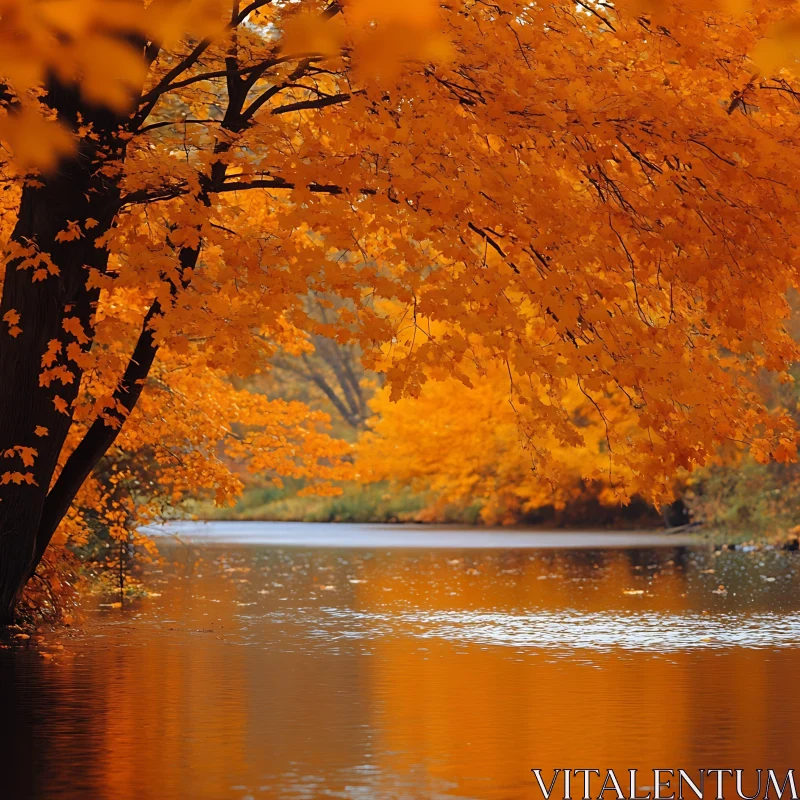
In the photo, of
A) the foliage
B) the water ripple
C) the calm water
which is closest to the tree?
the calm water

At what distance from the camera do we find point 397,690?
13.3 metres

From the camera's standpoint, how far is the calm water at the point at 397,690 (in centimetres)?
951

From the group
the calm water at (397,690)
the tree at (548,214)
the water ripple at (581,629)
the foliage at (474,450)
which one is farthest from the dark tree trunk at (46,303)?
the foliage at (474,450)

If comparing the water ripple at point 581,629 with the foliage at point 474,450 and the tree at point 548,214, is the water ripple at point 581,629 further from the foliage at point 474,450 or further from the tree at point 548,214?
the foliage at point 474,450

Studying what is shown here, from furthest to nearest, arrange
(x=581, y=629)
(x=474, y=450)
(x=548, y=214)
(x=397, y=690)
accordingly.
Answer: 1. (x=474, y=450)
2. (x=581, y=629)
3. (x=397, y=690)
4. (x=548, y=214)

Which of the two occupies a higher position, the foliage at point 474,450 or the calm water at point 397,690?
the foliage at point 474,450

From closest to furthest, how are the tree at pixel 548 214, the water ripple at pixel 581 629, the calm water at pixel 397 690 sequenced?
the calm water at pixel 397 690
the tree at pixel 548 214
the water ripple at pixel 581 629

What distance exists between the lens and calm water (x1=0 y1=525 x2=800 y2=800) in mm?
9508

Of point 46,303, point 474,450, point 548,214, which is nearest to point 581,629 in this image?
point 46,303

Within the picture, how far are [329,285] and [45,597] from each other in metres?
7.14

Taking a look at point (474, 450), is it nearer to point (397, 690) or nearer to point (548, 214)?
point (397, 690)

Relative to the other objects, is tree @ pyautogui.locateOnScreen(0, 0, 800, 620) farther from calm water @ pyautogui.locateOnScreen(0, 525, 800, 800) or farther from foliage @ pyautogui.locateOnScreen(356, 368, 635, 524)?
foliage @ pyautogui.locateOnScreen(356, 368, 635, 524)

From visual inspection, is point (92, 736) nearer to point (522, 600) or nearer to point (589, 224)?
point (589, 224)

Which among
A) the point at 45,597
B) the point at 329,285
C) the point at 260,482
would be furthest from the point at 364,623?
the point at 260,482
